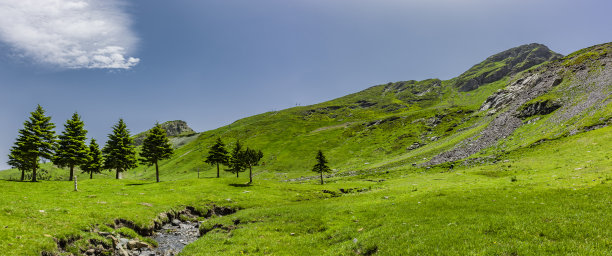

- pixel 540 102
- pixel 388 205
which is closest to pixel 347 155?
pixel 540 102

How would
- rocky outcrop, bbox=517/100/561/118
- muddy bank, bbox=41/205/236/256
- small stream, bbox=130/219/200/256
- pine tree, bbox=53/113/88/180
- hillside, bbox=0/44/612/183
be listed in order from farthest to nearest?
1. rocky outcrop, bbox=517/100/561/118
2. hillside, bbox=0/44/612/183
3. pine tree, bbox=53/113/88/180
4. small stream, bbox=130/219/200/256
5. muddy bank, bbox=41/205/236/256

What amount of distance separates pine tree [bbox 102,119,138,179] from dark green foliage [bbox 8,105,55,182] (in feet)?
50.7

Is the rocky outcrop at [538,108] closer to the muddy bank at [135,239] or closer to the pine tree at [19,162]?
the muddy bank at [135,239]

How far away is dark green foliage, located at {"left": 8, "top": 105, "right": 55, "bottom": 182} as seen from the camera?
5091 centimetres

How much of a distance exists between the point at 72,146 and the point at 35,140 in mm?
8732

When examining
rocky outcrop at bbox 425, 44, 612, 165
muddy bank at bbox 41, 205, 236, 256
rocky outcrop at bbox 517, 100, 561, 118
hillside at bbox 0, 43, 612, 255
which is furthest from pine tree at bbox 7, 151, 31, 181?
rocky outcrop at bbox 517, 100, 561, 118

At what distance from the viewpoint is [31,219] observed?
19.7 meters

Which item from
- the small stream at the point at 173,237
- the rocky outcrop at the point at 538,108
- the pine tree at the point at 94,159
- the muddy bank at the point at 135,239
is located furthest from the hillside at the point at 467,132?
the muddy bank at the point at 135,239

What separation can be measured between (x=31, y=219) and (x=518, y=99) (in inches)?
6849

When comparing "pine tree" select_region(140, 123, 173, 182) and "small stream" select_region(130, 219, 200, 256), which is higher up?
"pine tree" select_region(140, 123, 173, 182)

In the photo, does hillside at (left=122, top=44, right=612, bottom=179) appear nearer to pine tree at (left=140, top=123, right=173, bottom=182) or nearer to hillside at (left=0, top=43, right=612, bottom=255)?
hillside at (left=0, top=43, right=612, bottom=255)

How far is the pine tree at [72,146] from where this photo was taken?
59656mm

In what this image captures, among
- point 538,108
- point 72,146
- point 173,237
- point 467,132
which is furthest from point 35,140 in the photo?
point 538,108

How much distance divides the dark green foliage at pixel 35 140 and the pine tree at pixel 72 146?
147 inches
